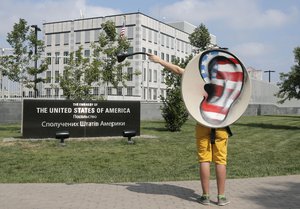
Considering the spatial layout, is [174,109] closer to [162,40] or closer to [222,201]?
[222,201]

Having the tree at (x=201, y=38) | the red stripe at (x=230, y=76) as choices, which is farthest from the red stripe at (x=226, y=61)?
the tree at (x=201, y=38)

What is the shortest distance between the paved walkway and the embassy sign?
6.79 meters

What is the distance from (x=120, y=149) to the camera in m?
12.5

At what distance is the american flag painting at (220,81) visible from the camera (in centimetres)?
612

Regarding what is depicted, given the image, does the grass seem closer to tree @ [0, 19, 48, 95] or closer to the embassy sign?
the embassy sign

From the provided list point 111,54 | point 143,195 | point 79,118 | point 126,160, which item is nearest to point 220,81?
point 143,195

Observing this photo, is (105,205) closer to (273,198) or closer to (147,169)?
(273,198)

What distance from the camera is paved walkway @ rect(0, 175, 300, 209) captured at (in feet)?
19.6

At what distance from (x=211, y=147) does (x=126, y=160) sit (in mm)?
4855

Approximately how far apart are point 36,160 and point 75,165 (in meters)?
1.20

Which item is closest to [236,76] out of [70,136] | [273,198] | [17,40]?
[273,198]

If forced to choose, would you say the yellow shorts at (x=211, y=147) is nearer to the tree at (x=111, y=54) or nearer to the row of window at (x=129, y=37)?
the tree at (x=111, y=54)

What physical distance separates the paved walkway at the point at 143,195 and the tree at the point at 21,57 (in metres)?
13.7

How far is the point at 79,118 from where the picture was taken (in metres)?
14.8
